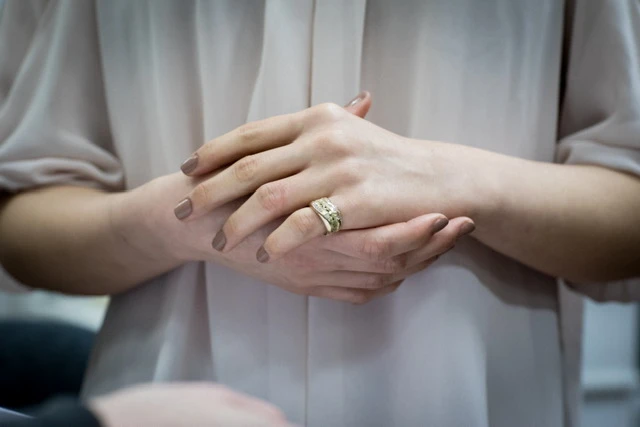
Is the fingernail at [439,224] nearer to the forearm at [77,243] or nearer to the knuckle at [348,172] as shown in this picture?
the knuckle at [348,172]

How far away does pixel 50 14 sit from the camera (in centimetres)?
55

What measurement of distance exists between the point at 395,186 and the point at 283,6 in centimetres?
18

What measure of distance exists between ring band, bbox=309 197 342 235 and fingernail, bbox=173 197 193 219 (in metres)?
0.09

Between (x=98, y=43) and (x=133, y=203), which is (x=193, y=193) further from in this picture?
(x=98, y=43)

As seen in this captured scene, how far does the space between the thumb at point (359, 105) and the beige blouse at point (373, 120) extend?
0.03 metres

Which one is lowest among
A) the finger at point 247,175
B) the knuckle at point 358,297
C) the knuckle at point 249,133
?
the knuckle at point 358,297

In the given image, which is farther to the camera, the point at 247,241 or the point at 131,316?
the point at 131,316

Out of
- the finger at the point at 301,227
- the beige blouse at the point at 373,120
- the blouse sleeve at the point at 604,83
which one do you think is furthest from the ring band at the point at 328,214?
the blouse sleeve at the point at 604,83

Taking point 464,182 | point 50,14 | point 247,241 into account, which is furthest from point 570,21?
point 50,14

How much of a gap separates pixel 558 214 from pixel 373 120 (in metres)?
0.17

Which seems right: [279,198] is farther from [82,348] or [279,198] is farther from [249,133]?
[82,348]

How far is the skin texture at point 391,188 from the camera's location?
407 mm

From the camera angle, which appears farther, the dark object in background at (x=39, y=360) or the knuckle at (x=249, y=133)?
the dark object in background at (x=39, y=360)

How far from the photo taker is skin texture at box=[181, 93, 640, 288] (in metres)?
0.41
